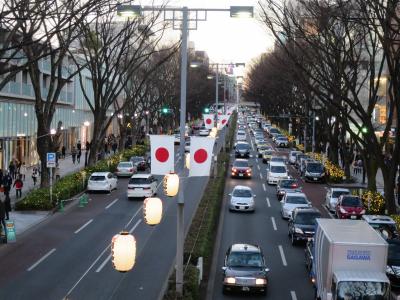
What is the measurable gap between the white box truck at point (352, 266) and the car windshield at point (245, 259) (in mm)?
3023

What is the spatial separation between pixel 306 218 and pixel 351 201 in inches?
250

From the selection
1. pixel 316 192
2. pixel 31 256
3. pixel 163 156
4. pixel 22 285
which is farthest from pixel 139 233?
pixel 316 192

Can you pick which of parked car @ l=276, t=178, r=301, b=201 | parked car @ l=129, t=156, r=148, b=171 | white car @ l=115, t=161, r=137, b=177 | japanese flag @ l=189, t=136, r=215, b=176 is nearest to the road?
japanese flag @ l=189, t=136, r=215, b=176

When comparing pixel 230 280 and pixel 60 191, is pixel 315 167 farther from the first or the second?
pixel 230 280

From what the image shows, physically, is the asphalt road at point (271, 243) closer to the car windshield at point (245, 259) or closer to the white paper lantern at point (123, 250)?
Answer: the car windshield at point (245, 259)

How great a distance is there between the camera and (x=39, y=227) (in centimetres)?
3033

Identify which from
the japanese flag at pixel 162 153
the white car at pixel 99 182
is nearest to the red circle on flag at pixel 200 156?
the japanese flag at pixel 162 153

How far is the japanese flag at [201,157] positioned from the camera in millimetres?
15500

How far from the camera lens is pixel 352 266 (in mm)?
17203

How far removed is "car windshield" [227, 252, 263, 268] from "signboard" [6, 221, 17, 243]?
395 inches

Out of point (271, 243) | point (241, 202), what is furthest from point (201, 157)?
point (241, 202)

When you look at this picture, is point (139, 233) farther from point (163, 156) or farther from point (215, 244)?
point (163, 156)

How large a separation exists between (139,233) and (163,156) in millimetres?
14345

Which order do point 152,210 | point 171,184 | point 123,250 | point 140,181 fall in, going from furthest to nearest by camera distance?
1. point 140,181
2. point 152,210
3. point 171,184
4. point 123,250
